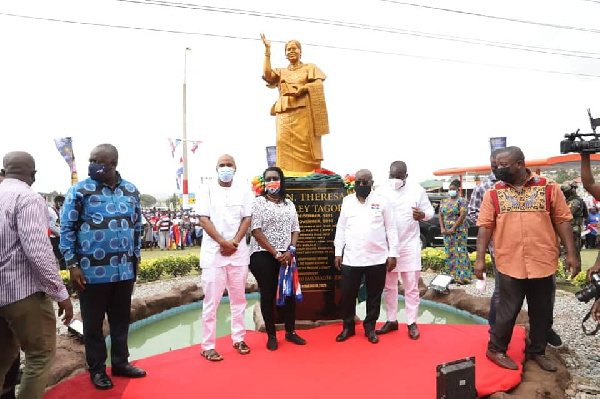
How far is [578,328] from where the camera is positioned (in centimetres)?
478

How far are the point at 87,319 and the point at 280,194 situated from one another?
1963 millimetres

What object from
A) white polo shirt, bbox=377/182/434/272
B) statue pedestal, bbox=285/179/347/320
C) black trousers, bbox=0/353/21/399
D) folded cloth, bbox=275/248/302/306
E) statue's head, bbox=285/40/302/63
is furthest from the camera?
statue's head, bbox=285/40/302/63

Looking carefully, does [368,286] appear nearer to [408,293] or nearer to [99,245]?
[408,293]

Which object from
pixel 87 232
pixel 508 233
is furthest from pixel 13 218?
pixel 508 233

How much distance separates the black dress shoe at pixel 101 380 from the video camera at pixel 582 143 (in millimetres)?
3940

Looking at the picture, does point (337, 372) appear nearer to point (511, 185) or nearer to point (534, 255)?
point (534, 255)

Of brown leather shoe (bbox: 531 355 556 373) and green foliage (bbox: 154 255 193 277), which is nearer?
brown leather shoe (bbox: 531 355 556 373)

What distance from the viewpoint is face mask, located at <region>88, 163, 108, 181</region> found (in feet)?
10.00

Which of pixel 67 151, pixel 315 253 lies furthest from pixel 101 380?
pixel 67 151

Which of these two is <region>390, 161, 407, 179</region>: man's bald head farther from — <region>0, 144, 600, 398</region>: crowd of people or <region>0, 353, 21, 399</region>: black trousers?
<region>0, 353, 21, 399</region>: black trousers

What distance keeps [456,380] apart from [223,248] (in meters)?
2.12

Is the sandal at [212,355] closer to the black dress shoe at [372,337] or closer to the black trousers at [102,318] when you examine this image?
the black trousers at [102,318]

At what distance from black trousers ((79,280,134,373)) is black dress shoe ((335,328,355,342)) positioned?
199 centimetres

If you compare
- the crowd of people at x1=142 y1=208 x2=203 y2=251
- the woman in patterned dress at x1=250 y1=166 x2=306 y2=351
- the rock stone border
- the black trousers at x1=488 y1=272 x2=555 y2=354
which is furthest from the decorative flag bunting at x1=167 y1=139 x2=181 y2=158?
the black trousers at x1=488 y1=272 x2=555 y2=354
